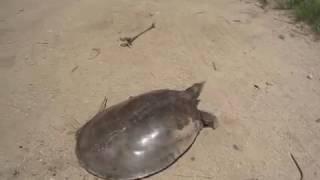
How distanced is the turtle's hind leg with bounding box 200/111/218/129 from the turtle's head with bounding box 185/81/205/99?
Result: 0.11m

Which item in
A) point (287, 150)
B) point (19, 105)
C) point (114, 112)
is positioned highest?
point (114, 112)

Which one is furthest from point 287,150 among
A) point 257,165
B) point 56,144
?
point 56,144

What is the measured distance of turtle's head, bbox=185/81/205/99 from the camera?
2.66 metres

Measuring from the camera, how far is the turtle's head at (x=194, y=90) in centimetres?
266

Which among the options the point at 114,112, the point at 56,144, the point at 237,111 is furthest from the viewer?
the point at 237,111

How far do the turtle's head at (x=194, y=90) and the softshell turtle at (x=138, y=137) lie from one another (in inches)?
7.4

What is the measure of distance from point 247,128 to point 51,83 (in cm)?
130

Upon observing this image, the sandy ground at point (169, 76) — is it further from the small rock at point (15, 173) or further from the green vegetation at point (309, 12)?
the green vegetation at point (309, 12)

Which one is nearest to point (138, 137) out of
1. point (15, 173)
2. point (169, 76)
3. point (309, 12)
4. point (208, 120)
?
point (208, 120)

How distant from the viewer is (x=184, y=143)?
2389 millimetres

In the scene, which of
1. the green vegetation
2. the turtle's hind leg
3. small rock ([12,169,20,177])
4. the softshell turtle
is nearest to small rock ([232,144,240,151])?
the turtle's hind leg

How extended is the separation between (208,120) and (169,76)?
1.81ft

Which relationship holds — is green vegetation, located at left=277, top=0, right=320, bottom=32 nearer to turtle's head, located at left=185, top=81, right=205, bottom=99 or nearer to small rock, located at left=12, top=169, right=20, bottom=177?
turtle's head, located at left=185, top=81, right=205, bottom=99

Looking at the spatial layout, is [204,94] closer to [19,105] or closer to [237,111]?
[237,111]
